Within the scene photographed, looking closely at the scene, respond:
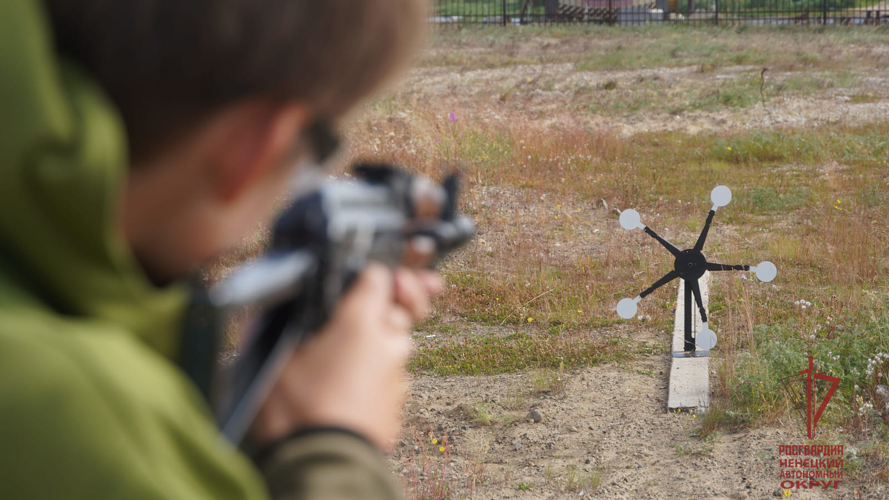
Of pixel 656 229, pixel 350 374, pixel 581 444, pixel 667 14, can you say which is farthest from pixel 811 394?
pixel 667 14

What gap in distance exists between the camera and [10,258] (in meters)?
0.52

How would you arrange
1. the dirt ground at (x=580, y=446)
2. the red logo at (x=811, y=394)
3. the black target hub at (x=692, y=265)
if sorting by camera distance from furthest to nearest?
the black target hub at (x=692, y=265)
the red logo at (x=811, y=394)
the dirt ground at (x=580, y=446)

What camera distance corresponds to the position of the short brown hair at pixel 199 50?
1.84 feet

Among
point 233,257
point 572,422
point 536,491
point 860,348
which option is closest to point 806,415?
point 860,348

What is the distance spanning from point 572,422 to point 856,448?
4.64ft

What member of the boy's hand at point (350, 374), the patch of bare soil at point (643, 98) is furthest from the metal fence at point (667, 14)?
the boy's hand at point (350, 374)

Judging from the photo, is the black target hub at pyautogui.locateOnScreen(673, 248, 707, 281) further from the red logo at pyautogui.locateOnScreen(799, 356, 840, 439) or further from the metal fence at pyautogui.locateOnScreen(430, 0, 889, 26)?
the metal fence at pyautogui.locateOnScreen(430, 0, 889, 26)

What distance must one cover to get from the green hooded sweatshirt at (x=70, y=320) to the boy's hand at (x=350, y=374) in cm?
17

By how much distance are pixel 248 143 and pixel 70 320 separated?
20 cm

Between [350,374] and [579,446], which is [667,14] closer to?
[579,446]

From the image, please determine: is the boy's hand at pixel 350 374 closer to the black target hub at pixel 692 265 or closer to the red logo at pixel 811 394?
→ the red logo at pixel 811 394

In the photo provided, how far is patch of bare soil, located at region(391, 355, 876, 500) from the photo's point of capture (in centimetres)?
375

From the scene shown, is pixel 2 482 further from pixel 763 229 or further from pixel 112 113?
pixel 763 229

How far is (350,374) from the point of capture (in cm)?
74
